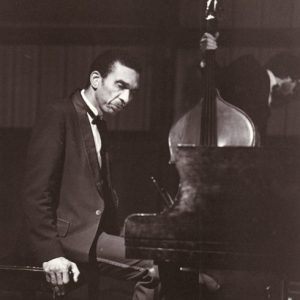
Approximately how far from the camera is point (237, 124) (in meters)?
2.79

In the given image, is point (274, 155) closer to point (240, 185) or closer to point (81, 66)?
point (240, 185)

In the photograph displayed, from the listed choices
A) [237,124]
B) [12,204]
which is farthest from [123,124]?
[237,124]

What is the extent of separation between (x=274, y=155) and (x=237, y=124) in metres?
0.67

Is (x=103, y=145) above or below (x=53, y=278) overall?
above

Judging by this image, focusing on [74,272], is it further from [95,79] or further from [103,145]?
[95,79]

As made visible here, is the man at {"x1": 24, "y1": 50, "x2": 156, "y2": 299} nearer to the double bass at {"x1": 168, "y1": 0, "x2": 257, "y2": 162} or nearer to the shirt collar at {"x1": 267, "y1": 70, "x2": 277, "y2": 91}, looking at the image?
the double bass at {"x1": 168, "y1": 0, "x2": 257, "y2": 162}

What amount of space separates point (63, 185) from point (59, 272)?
442mm

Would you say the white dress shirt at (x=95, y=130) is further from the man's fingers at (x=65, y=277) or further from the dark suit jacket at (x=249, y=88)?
the dark suit jacket at (x=249, y=88)

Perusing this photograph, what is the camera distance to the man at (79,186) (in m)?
2.53

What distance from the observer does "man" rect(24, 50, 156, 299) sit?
2529 millimetres

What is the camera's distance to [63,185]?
271 cm

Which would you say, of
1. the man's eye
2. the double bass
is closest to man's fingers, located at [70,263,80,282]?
the double bass

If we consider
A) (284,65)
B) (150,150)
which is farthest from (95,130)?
(284,65)

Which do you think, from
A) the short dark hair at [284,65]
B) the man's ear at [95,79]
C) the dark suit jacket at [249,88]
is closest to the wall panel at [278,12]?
the short dark hair at [284,65]
